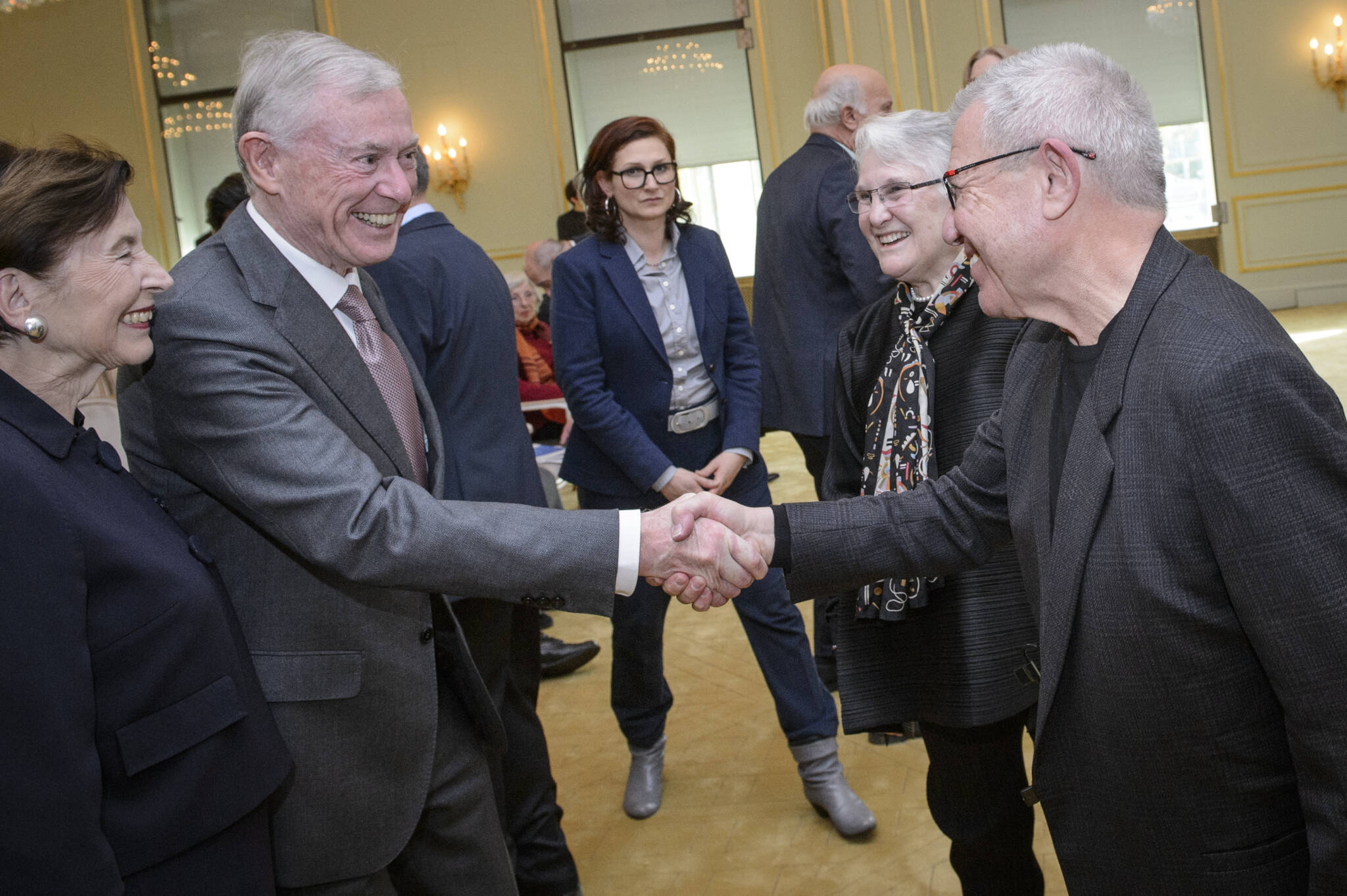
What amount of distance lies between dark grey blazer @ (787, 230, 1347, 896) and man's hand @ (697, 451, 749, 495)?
1.51m

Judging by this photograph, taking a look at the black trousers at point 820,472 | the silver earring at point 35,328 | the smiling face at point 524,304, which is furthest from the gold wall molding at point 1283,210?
the silver earring at point 35,328

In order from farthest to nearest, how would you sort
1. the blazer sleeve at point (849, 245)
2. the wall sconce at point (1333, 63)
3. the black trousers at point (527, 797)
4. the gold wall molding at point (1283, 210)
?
the gold wall molding at point (1283, 210)
the wall sconce at point (1333, 63)
the blazer sleeve at point (849, 245)
the black trousers at point (527, 797)

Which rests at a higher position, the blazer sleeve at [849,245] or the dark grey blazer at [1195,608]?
the blazer sleeve at [849,245]

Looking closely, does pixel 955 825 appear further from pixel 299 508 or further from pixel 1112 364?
pixel 299 508

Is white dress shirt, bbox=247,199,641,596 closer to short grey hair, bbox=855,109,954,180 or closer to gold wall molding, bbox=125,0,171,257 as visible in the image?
short grey hair, bbox=855,109,954,180

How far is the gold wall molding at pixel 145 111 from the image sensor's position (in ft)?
35.1

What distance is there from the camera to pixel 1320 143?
10.8 meters

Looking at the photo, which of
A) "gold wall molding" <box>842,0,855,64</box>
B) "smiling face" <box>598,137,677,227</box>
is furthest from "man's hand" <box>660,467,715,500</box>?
"gold wall molding" <box>842,0,855,64</box>

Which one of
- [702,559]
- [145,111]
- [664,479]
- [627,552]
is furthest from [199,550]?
[145,111]

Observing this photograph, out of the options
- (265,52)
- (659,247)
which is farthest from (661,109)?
(265,52)

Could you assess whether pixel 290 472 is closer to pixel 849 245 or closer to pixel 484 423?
pixel 484 423

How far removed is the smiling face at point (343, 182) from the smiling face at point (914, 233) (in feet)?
2.97

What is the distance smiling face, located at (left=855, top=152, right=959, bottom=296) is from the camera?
208 cm

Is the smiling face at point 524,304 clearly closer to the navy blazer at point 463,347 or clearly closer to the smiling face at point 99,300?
the navy blazer at point 463,347
